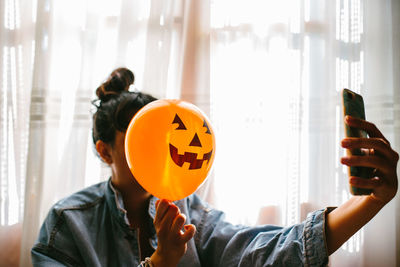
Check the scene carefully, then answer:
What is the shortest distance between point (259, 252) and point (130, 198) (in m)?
0.42

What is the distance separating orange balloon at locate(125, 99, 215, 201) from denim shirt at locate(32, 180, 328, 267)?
0.93ft

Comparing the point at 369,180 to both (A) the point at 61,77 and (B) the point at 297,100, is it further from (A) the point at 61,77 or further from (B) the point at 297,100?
(A) the point at 61,77

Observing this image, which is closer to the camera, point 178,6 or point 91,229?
point 91,229

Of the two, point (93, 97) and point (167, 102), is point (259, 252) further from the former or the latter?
point (93, 97)

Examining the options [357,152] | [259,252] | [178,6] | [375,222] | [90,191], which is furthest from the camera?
[178,6]

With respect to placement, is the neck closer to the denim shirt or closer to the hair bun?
the denim shirt

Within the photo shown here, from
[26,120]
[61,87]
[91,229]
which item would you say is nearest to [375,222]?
[91,229]

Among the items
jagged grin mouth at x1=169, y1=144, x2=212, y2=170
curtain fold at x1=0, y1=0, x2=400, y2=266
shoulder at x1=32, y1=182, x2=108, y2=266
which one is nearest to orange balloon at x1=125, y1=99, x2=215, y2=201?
jagged grin mouth at x1=169, y1=144, x2=212, y2=170

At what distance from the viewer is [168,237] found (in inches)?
26.3

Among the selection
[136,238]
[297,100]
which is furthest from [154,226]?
[297,100]

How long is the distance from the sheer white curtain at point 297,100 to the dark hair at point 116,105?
36 centimetres

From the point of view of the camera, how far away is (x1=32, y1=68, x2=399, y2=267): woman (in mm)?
664

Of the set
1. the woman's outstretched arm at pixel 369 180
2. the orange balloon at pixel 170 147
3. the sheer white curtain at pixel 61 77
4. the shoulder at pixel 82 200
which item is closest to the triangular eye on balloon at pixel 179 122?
the orange balloon at pixel 170 147

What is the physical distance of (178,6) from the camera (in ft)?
4.00
